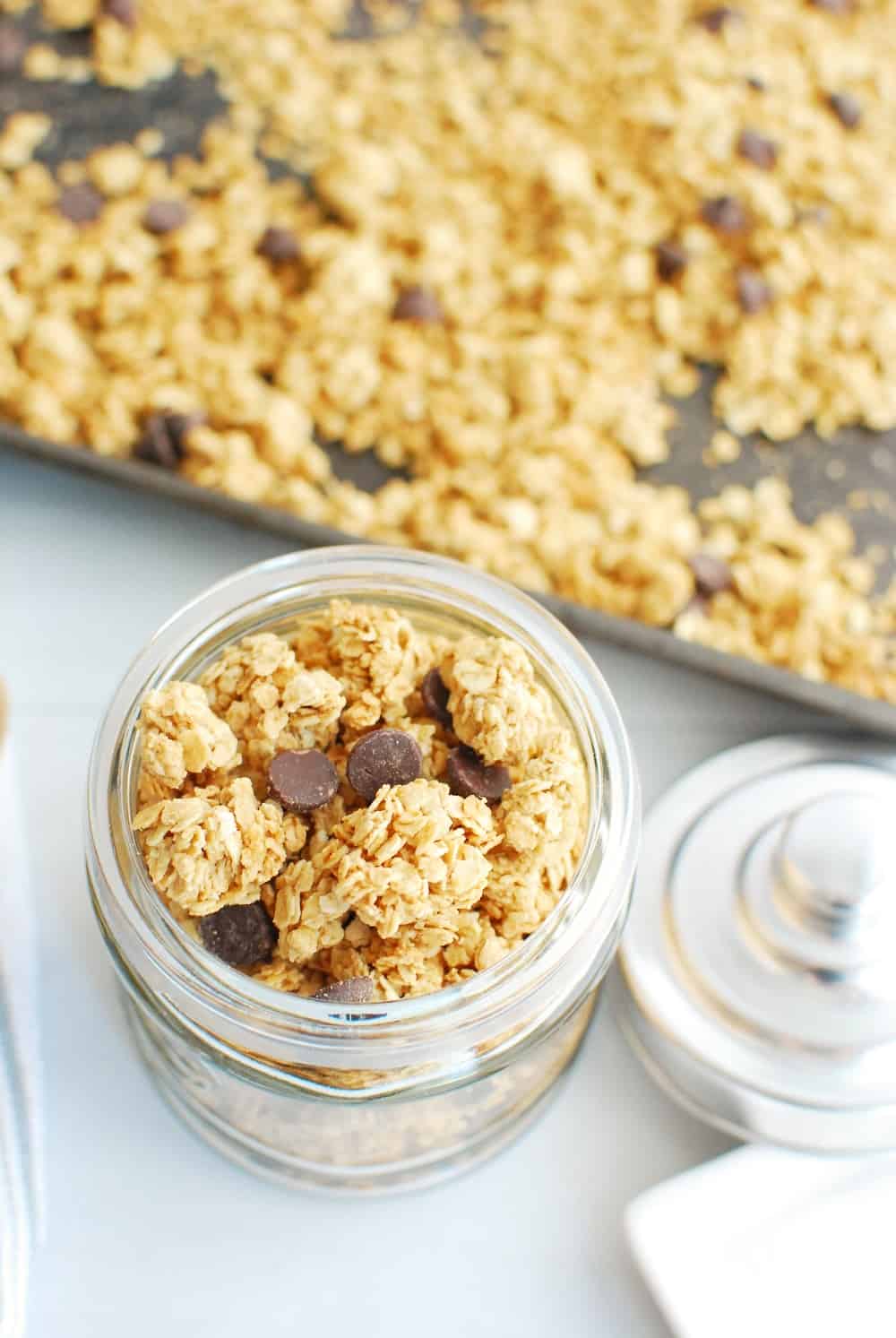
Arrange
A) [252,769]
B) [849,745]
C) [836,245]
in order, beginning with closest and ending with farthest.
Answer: [252,769], [849,745], [836,245]

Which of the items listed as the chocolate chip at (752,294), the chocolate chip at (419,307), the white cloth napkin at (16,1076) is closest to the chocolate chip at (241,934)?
the white cloth napkin at (16,1076)

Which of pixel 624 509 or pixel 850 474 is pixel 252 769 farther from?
pixel 850 474

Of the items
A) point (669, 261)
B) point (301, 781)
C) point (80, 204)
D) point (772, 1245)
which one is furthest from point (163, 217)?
point (772, 1245)

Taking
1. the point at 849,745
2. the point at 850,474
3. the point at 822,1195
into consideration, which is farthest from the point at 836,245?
the point at 822,1195

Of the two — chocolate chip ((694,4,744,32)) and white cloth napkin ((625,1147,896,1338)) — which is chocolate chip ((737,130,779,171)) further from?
white cloth napkin ((625,1147,896,1338))

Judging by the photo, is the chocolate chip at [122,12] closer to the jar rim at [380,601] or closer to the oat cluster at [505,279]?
the oat cluster at [505,279]

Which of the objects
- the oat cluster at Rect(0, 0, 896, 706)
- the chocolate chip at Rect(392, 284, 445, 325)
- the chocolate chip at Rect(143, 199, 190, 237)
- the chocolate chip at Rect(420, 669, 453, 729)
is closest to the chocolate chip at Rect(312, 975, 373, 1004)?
the chocolate chip at Rect(420, 669, 453, 729)

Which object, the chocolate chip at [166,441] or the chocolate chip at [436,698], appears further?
the chocolate chip at [166,441]

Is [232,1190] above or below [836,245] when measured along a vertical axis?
below
